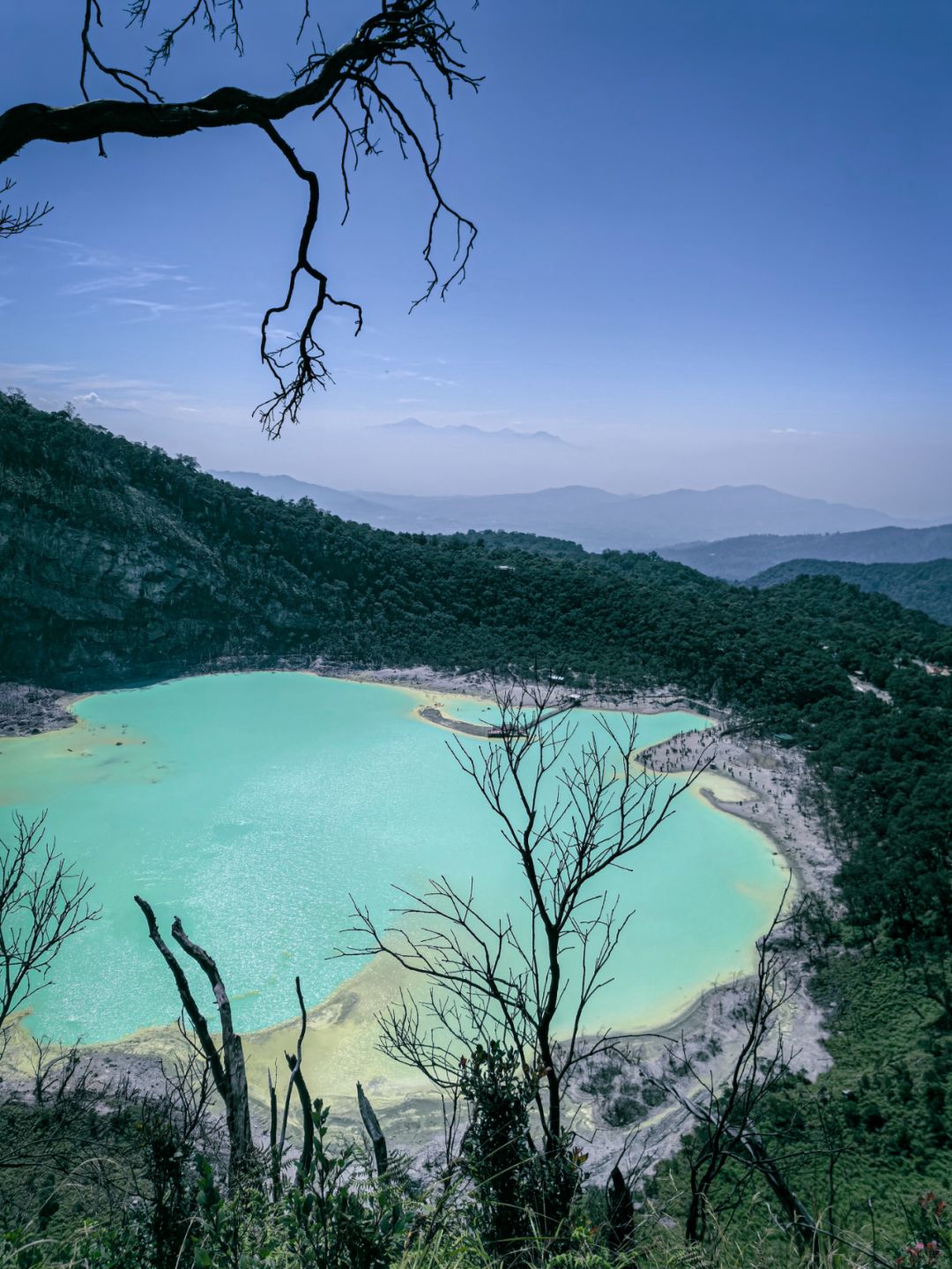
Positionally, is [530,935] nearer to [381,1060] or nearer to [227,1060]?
[381,1060]

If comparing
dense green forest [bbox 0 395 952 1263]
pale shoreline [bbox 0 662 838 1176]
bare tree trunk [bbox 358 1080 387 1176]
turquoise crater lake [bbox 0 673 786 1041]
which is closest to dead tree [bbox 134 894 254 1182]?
bare tree trunk [bbox 358 1080 387 1176]

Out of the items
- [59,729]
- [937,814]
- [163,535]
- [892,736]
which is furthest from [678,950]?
[163,535]

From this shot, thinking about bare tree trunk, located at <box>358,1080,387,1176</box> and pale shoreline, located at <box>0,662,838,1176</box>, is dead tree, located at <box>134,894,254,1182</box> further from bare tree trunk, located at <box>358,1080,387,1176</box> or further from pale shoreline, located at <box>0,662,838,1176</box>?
pale shoreline, located at <box>0,662,838,1176</box>

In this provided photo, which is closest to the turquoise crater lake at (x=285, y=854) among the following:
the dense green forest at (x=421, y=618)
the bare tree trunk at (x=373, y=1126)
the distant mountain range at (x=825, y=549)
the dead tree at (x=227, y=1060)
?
the dense green forest at (x=421, y=618)

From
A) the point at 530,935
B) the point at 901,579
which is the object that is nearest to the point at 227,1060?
the point at 530,935

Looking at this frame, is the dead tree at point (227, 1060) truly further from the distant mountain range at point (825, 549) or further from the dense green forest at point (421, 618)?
the distant mountain range at point (825, 549)

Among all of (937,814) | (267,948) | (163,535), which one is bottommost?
(267,948)

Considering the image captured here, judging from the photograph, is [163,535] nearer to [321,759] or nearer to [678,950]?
[321,759]
